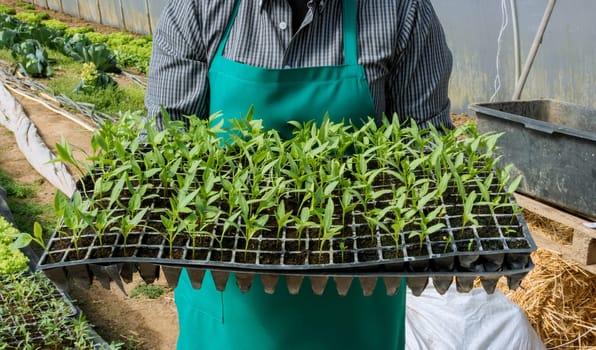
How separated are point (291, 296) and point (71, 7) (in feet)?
43.3

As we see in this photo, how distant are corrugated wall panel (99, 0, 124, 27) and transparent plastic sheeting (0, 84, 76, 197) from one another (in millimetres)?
5272

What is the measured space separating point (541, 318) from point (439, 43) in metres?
1.60

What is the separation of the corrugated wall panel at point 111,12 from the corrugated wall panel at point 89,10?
0.66ft

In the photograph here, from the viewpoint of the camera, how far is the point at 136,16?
11.0 m

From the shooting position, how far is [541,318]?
2932 mm

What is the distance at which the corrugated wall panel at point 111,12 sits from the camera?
11641 mm

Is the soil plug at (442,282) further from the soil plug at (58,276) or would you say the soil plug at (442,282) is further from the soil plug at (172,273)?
the soil plug at (58,276)

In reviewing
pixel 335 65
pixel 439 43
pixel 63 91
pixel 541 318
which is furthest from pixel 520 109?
pixel 63 91

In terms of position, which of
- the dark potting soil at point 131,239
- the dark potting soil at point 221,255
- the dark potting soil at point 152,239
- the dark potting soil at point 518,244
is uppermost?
the dark potting soil at point 131,239

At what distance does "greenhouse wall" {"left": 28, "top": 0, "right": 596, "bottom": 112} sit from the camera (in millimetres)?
4246

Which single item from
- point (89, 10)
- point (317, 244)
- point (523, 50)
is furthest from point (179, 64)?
point (89, 10)

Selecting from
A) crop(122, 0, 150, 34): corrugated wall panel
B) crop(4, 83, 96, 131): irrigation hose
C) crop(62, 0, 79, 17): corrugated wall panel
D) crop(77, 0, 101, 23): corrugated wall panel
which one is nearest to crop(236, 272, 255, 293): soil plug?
crop(4, 83, 96, 131): irrigation hose

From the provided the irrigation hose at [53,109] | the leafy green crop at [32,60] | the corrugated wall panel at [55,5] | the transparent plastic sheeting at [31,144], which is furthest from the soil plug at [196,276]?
the corrugated wall panel at [55,5]

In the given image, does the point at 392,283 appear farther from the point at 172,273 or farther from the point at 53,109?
the point at 53,109
